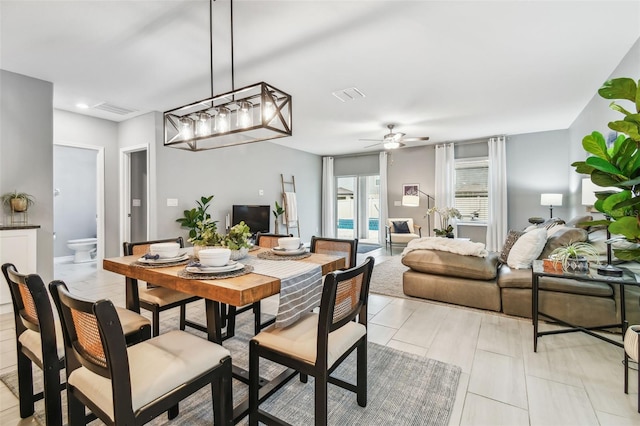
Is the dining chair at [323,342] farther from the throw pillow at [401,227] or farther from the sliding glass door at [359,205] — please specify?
the sliding glass door at [359,205]

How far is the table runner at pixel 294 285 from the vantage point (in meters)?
1.42

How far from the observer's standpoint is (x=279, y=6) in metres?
2.19

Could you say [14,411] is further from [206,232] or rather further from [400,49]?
[400,49]

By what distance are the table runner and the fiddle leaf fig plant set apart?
1.52 metres

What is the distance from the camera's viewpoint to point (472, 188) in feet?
23.1

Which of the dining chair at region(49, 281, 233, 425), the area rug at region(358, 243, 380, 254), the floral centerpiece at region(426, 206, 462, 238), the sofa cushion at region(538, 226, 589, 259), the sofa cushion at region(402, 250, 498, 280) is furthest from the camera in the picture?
the area rug at region(358, 243, 380, 254)

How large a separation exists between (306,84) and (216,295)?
305cm

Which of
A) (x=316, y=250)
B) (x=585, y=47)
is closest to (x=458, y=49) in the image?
(x=585, y=47)

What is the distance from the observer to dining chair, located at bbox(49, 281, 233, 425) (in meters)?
0.94

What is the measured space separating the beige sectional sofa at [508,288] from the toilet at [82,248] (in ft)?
20.1

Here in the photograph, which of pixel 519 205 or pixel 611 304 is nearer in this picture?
pixel 611 304

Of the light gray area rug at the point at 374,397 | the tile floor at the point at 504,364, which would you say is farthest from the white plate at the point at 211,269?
the tile floor at the point at 504,364

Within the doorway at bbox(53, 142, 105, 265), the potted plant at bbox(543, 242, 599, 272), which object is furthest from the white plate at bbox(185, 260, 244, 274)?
the doorway at bbox(53, 142, 105, 265)

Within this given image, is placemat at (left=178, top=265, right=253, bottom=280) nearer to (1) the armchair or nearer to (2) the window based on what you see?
(1) the armchair
